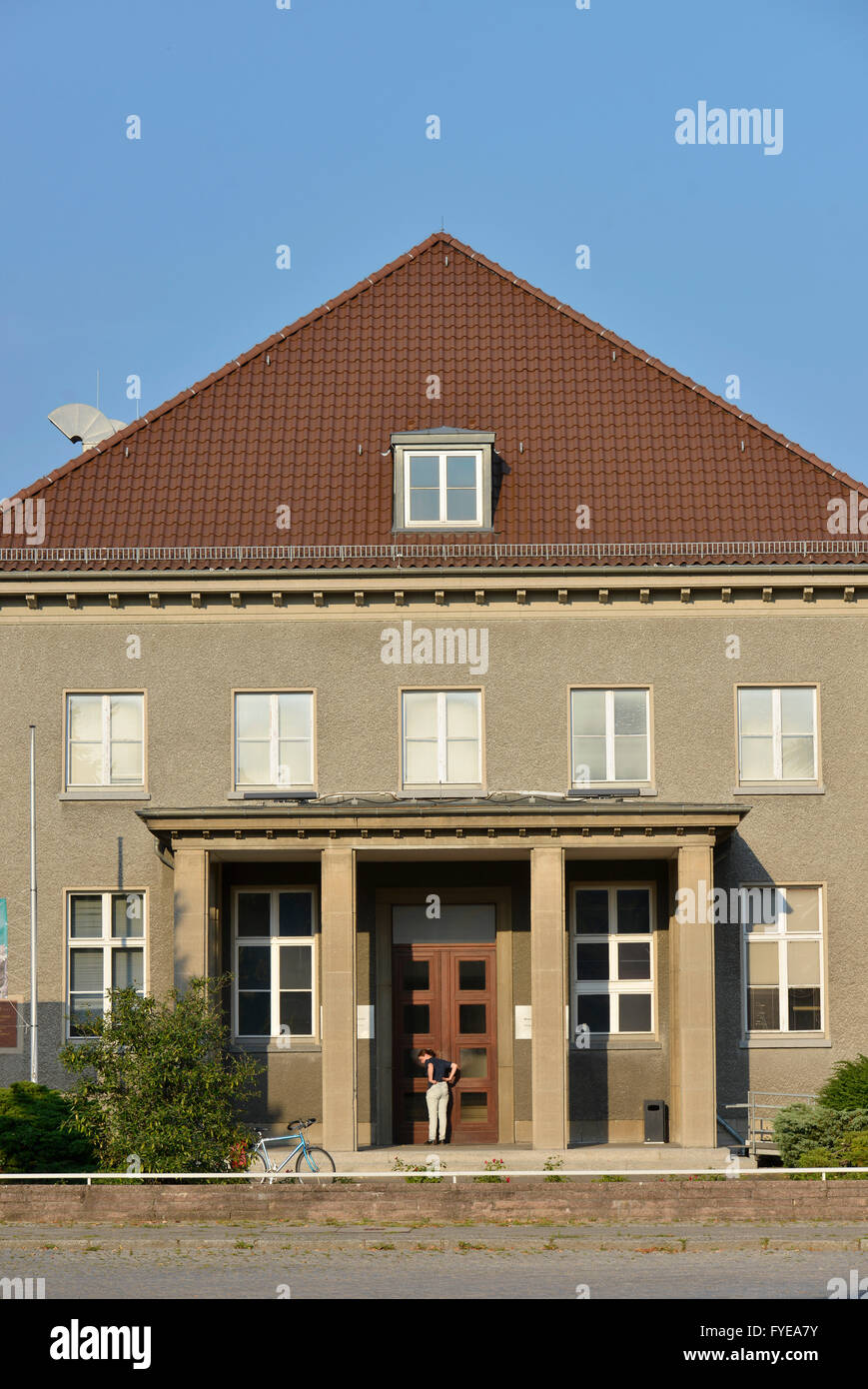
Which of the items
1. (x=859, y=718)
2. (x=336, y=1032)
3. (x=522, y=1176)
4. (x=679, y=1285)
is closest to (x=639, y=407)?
(x=859, y=718)

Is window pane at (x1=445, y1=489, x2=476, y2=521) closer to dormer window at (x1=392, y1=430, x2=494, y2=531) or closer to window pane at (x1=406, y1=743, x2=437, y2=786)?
dormer window at (x1=392, y1=430, x2=494, y2=531)

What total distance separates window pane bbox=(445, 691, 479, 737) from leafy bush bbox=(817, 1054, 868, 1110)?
7201mm

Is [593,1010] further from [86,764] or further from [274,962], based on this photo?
[86,764]

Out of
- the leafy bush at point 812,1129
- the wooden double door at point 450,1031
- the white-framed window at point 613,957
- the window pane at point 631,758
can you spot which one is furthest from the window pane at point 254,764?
the leafy bush at point 812,1129

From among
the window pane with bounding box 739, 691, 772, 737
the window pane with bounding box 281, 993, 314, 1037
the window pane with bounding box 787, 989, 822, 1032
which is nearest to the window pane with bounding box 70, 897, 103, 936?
the window pane with bounding box 281, 993, 314, 1037

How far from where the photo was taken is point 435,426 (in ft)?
99.9

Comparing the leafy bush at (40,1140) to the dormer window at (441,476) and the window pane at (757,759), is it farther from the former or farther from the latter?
the window pane at (757,759)

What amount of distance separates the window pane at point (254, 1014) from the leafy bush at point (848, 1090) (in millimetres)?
7963

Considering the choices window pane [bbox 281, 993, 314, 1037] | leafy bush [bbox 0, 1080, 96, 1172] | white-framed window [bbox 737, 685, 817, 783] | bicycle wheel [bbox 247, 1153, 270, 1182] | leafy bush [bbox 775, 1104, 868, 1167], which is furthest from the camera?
white-framed window [bbox 737, 685, 817, 783]

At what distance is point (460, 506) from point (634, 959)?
737 centimetres

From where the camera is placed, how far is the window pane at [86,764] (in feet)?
92.2

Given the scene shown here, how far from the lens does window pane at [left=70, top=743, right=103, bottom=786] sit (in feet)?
92.2

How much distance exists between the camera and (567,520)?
29109mm

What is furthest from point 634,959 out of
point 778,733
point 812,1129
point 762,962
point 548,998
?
point 812,1129
